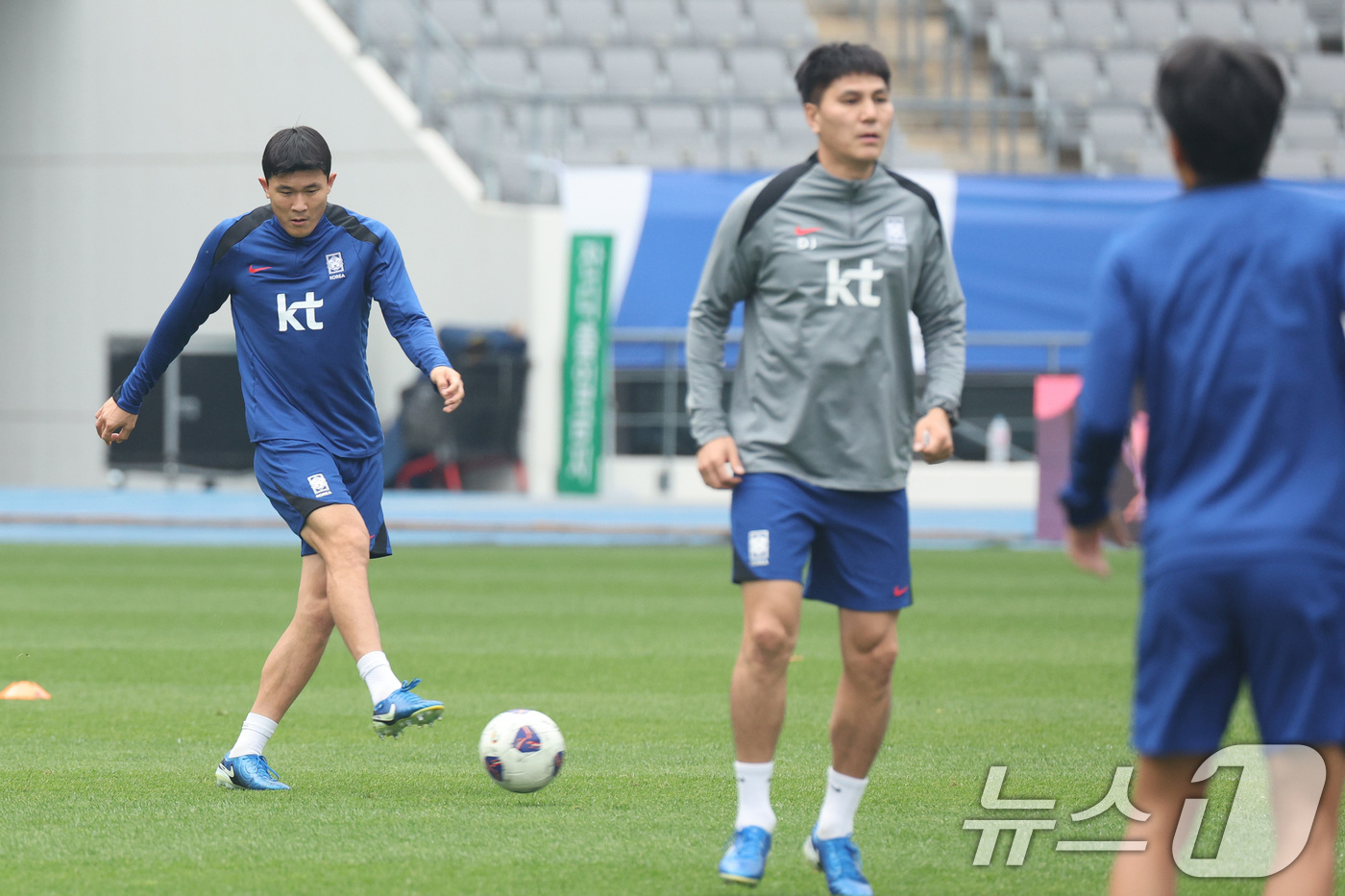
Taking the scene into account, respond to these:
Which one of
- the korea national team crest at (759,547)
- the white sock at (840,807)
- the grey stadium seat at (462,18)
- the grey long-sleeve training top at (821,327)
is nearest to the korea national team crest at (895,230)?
the grey long-sleeve training top at (821,327)

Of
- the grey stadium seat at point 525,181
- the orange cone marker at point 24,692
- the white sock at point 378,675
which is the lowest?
the orange cone marker at point 24,692

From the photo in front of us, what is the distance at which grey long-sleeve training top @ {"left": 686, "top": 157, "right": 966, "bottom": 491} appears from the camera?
4375mm

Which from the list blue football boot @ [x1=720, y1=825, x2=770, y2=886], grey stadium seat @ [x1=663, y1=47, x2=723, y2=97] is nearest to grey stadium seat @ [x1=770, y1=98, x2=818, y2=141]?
grey stadium seat @ [x1=663, y1=47, x2=723, y2=97]

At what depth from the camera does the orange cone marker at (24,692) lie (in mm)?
7973

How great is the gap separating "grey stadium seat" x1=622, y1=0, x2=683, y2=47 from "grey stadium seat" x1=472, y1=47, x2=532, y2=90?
1818 millimetres

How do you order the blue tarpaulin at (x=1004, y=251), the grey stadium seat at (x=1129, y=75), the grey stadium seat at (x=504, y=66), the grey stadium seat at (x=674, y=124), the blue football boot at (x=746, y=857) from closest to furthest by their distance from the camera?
the blue football boot at (x=746, y=857) → the blue tarpaulin at (x=1004, y=251) → the grey stadium seat at (x=674, y=124) → the grey stadium seat at (x=504, y=66) → the grey stadium seat at (x=1129, y=75)

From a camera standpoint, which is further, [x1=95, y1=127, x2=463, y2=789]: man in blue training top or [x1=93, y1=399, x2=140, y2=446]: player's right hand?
[x1=93, y1=399, x2=140, y2=446]: player's right hand

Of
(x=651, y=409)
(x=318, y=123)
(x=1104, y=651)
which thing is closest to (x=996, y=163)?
(x=651, y=409)

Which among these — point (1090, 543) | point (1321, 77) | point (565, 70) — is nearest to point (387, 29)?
point (565, 70)

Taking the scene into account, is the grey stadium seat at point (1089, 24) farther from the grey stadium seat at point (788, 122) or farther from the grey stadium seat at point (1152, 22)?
the grey stadium seat at point (788, 122)

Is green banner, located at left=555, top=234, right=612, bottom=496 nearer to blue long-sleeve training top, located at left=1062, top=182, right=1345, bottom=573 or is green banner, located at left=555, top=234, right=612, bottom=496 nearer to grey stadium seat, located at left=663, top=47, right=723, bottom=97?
grey stadium seat, located at left=663, top=47, right=723, bottom=97

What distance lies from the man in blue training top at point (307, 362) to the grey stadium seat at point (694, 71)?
19833 millimetres

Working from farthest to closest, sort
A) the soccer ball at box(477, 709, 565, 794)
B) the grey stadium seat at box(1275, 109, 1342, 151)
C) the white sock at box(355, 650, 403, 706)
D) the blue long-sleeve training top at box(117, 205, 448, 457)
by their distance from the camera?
the grey stadium seat at box(1275, 109, 1342, 151)
the blue long-sleeve training top at box(117, 205, 448, 457)
the soccer ball at box(477, 709, 565, 794)
the white sock at box(355, 650, 403, 706)

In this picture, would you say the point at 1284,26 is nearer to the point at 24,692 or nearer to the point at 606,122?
the point at 606,122
